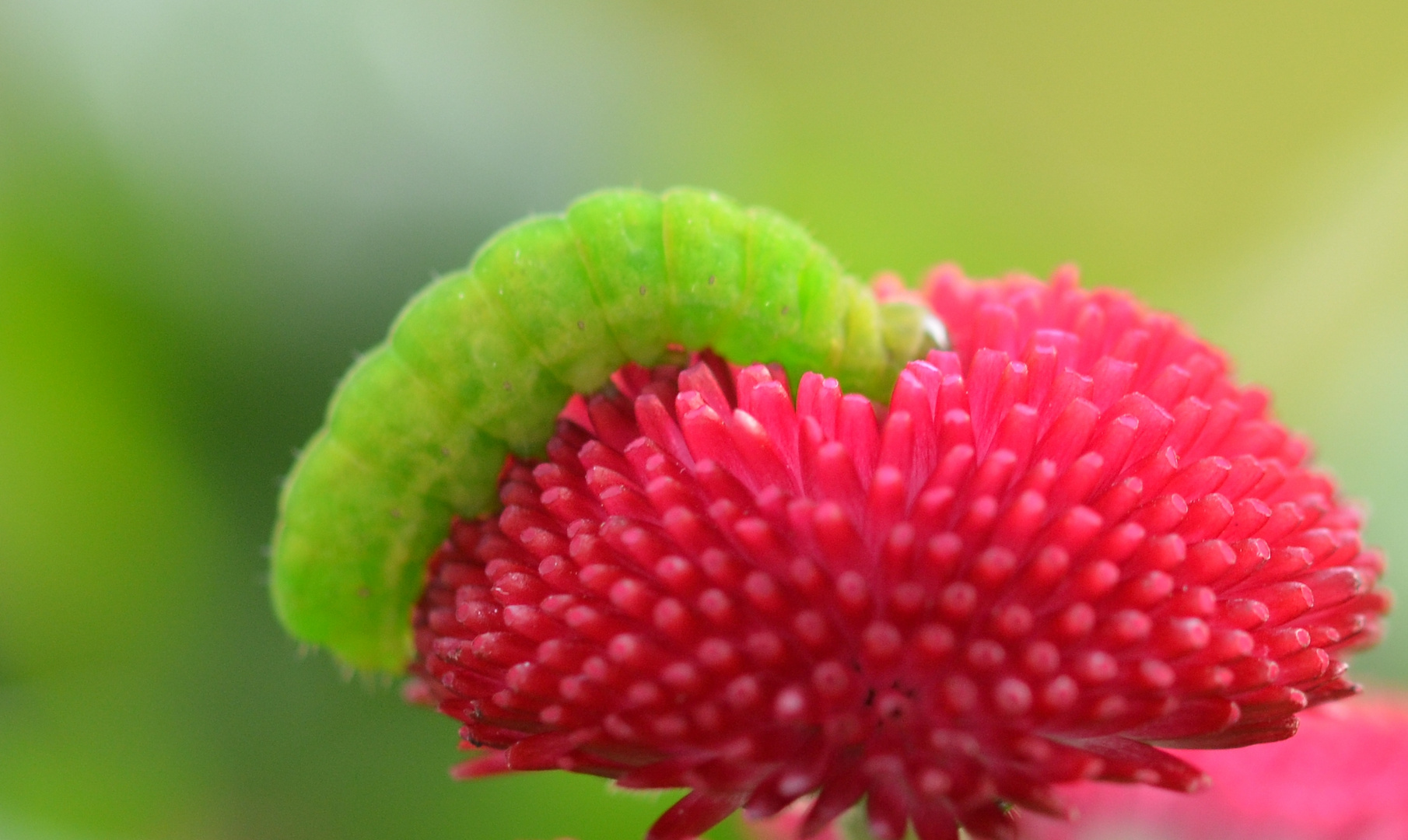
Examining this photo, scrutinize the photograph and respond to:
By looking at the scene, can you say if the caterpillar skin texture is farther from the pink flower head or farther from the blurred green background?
the blurred green background

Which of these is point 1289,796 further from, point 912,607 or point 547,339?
point 547,339

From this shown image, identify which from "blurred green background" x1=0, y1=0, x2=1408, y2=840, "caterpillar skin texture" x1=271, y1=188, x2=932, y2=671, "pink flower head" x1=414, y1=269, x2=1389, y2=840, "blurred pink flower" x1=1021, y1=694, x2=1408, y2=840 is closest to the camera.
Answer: "pink flower head" x1=414, y1=269, x2=1389, y2=840

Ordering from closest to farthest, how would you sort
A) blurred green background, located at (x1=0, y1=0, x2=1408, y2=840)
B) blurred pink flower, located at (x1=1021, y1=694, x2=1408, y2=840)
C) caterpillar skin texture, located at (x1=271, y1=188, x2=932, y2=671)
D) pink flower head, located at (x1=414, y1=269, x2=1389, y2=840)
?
pink flower head, located at (x1=414, y1=269, x2=1389, y2=840) → caterpillar skin texture, located at (x1=271, y1=188, x2=932, y2=671) → blurred pink flower, located at (x1=1021, y1=694, x2=1408, y2=840) → blurred green background, located at (x1=0, y1=0, x2=1408, y2=840)

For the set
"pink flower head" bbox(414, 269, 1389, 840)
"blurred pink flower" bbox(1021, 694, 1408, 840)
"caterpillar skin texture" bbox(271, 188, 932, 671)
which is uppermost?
"caterpillar skin texture" bbox(271, 188, 932, 671)

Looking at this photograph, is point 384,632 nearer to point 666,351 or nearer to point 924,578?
point 666,351

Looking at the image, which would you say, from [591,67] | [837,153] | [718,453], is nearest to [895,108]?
[837,153]

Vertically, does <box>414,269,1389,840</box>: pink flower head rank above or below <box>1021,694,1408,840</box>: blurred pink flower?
above

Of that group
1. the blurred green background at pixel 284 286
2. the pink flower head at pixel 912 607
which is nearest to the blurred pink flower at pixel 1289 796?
the pink flower head at pixel 912 607

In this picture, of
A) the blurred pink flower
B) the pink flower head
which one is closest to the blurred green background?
the blurred pink flower
